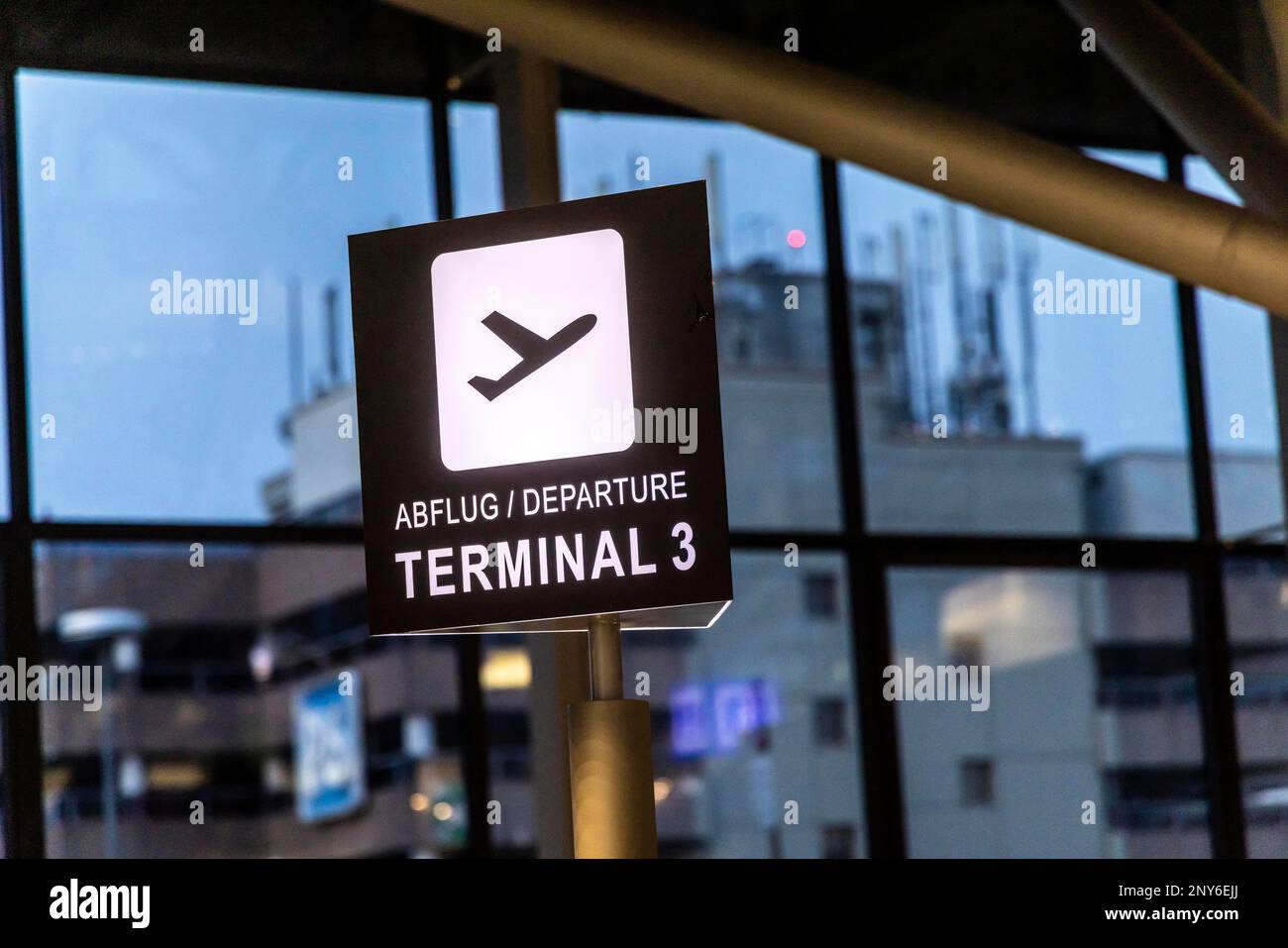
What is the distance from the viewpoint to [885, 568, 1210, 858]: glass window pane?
6.95 meters

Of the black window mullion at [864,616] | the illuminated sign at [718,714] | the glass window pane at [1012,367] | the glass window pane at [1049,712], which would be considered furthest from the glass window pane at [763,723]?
the glass window pane at [1012,367]

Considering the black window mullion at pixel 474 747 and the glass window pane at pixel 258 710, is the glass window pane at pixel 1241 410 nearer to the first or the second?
the black window mullion at pixel 474 747

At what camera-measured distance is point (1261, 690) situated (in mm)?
7223

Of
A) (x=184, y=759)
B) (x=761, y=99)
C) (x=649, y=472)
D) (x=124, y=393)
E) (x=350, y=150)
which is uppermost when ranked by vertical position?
(x=350, y=150)

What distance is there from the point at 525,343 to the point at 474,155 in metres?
4.21

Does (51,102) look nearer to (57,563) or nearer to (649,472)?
(57,563)

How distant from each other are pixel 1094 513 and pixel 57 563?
14.4ft

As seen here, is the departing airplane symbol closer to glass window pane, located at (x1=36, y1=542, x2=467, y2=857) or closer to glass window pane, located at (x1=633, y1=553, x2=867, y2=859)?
glass window pane, located at (x1=36, y1=542, x2=467, y2=857)

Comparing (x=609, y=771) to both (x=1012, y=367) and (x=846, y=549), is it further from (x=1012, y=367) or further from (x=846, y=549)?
(x=1012, y=367)

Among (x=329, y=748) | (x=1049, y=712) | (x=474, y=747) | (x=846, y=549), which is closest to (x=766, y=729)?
(x=846, y=549)

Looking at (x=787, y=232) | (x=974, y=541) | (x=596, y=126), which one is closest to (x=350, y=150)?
(x=596, y=126)

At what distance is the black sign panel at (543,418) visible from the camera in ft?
7.52

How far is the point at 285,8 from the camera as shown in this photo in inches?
246

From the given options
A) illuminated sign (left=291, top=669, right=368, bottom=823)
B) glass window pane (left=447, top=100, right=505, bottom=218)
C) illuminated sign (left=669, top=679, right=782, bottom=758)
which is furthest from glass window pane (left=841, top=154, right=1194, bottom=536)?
illuminated sign (left=291, top=669, right=368, bottom=823)
